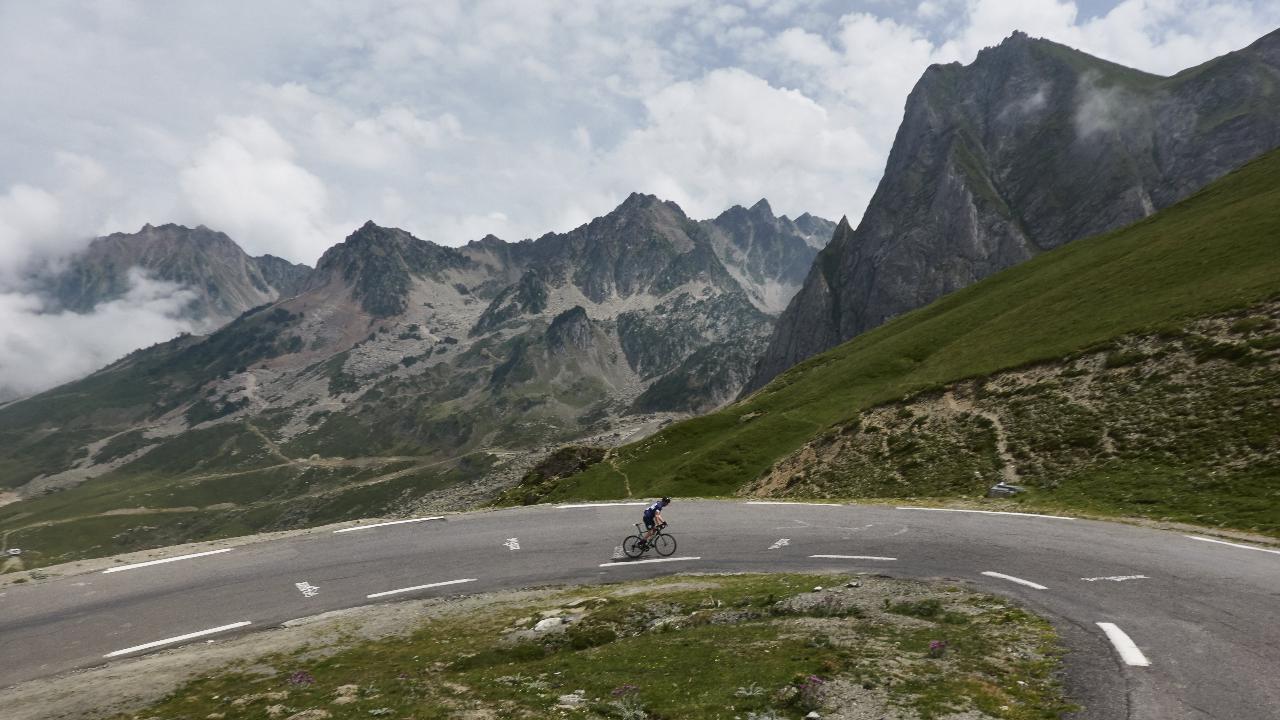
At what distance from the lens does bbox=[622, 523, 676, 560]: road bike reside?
109ft

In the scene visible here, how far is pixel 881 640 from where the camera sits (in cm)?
1698

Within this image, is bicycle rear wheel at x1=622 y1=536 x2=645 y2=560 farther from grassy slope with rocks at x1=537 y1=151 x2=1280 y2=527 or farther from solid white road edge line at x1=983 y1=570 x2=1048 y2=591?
grassy slope with rocks at x1=537 y1=151 x2=1280 y2=527

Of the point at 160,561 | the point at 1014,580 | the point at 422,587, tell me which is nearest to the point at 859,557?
the point at 1014,580

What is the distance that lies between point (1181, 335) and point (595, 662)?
53.7m

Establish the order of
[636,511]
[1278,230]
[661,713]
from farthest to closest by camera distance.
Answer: [1278,230] → [636,511] → [661,713]

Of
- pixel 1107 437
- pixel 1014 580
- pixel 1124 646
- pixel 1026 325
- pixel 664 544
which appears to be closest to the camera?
pixel 1124 646

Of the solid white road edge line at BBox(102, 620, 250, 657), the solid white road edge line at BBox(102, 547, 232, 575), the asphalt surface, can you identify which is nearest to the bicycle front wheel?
the asphalt surface

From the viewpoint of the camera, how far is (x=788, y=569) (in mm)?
29047

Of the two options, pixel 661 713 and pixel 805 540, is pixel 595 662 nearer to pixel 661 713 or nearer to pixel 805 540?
pixel 661 713

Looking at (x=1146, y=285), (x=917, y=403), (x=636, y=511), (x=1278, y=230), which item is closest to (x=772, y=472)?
(x=917, y=403)

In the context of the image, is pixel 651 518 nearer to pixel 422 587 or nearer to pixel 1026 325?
pixel 422 587

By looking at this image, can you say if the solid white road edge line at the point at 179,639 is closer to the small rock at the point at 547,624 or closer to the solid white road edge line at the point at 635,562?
the small rock at the point at 547,624

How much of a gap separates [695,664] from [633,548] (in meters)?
17.4

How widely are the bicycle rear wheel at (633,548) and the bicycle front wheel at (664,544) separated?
2.74ft
